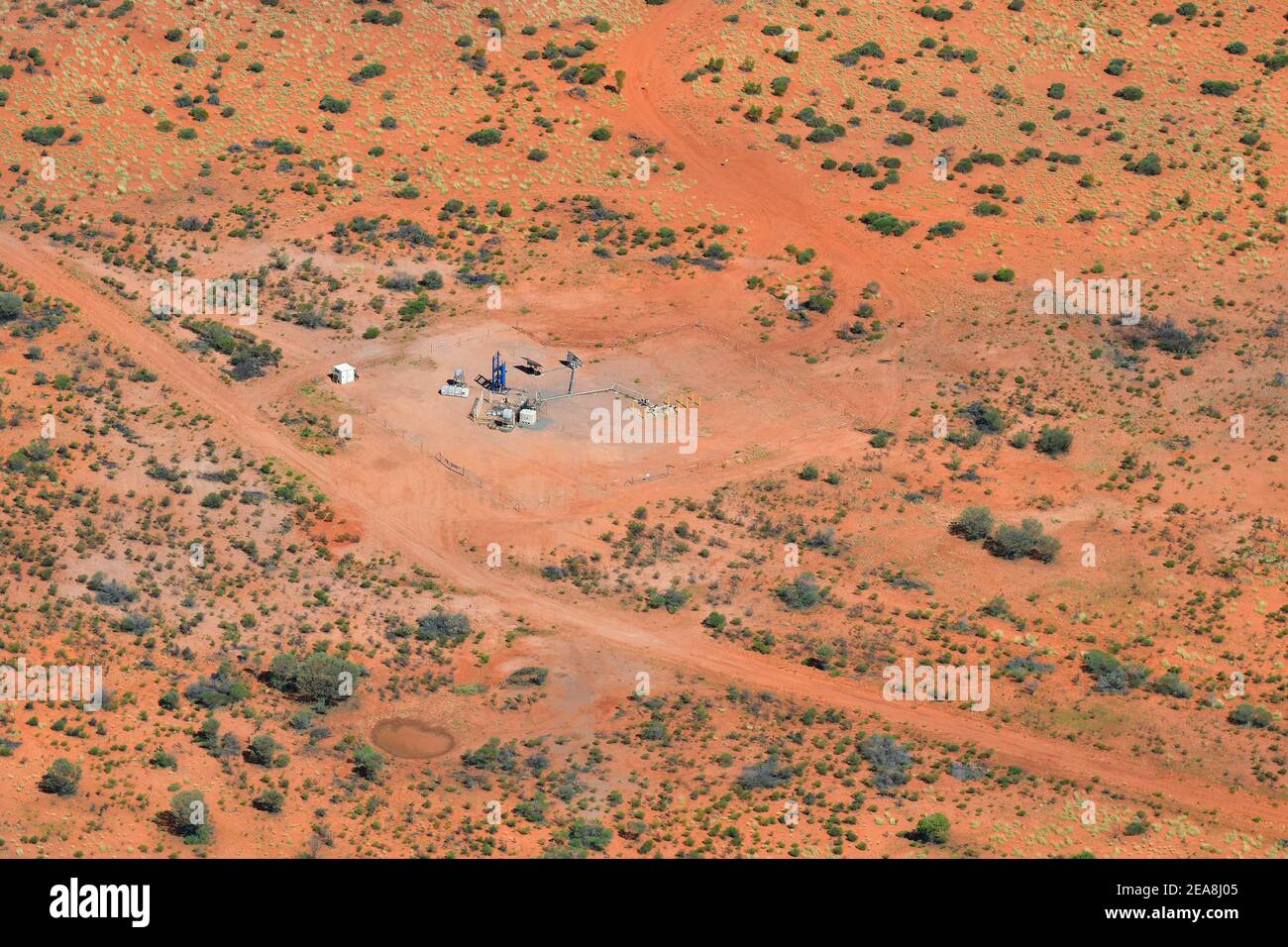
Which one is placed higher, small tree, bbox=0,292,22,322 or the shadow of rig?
small tree, bbox=0,292,22,322

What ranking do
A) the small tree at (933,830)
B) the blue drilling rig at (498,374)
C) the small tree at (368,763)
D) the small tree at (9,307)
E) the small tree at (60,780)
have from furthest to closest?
the small tree at (9,307) → the blue drilling rig at (498,374) → the small tree at (368,763) → the small tree at (933,830) → the small tree at (60,780)

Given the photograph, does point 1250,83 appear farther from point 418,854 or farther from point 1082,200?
point 418,854

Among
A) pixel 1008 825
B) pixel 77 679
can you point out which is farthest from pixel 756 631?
pixel 77 679

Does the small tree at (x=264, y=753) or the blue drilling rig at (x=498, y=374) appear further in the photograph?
the blue drilling rig at (x=498, y=374)

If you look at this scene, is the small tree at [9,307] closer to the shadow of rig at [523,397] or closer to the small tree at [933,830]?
the shadow of rig at [523,397]

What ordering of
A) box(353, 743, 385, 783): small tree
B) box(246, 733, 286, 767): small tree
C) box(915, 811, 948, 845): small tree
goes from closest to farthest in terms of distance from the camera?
box(915, 811, 948, 845): small tree, box(246, 733, 286, 767): small tree, box(353, 743, 385, 783): small tree

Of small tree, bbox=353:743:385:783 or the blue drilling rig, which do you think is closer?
small tree, bbox=353:743:385:783

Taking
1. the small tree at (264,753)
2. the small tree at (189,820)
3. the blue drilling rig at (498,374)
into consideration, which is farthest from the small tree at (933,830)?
the blue drilling rig at (498,374)

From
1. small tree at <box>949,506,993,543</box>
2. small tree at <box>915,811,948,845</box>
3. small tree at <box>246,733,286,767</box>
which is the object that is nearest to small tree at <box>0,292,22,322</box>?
small tree at <box>246,733,286,767</box>

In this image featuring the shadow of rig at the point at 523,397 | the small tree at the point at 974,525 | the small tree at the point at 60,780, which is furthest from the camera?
the shadow of rig at the point at 523,397

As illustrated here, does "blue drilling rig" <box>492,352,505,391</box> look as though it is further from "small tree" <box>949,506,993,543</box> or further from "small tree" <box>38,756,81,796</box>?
"small tree" <box>38,756,81,796</box>

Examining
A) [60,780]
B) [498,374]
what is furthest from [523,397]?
[60,780]
